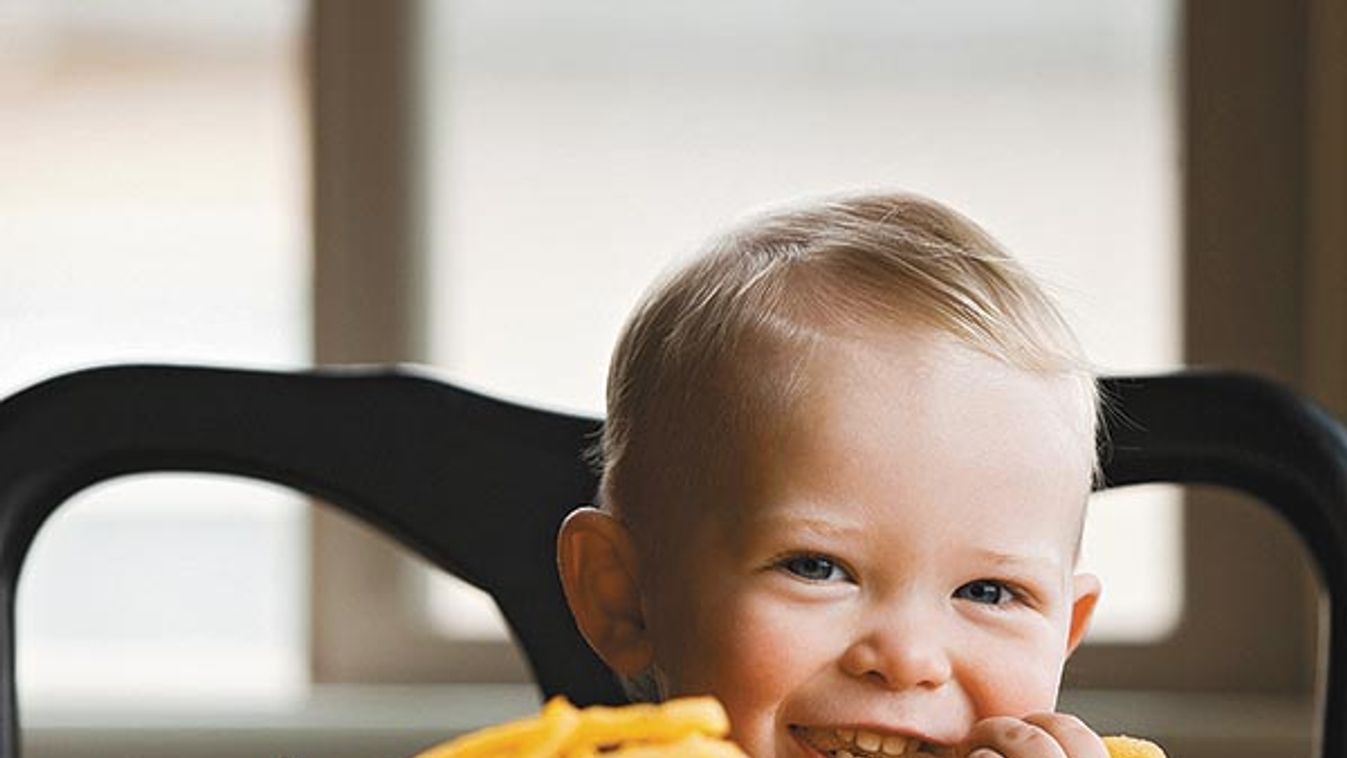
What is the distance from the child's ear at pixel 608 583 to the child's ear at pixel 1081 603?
0.49 ft

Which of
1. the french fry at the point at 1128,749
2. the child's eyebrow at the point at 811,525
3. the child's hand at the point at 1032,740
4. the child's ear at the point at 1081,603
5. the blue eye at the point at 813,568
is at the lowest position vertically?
the french fry at the point at 1128,749

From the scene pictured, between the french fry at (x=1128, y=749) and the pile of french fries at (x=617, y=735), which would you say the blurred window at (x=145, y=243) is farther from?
the pile of french fries at (x=617, y=735)

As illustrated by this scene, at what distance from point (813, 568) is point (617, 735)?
149 millimetres

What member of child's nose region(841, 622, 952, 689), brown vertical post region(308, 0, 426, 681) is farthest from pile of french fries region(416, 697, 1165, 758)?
brown vertical post region(308, 0, 426, 681)

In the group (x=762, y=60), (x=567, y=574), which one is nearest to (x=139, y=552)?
(x=762, y=60)

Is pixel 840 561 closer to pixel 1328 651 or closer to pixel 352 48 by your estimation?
pixel 1328 651

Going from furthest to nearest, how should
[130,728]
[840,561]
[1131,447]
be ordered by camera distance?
[130,728] < [1131,447] < [840,561]

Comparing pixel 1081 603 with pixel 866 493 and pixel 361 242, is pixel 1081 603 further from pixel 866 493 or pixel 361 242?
pixel 361 242

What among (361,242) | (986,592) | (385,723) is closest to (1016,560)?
(986,592)

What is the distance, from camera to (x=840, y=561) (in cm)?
65

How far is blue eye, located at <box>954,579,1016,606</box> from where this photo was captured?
67cm

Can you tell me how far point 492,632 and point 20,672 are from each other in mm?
369

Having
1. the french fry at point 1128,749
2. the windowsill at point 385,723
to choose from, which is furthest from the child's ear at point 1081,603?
the windowsill at point 385,723

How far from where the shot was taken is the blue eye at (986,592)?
666 mm
